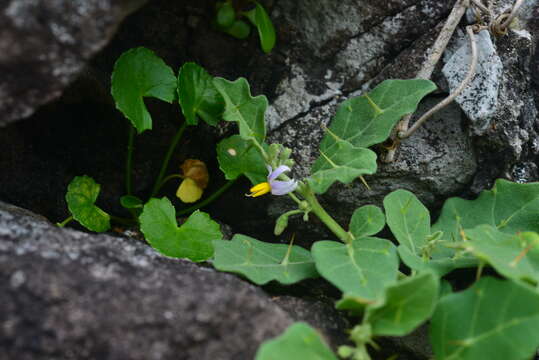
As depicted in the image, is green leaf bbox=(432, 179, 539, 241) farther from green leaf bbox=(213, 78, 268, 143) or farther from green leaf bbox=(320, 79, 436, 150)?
green leaf bbox=(213, 78, 268, 143)

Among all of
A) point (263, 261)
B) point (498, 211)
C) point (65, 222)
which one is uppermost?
point (498, 211)

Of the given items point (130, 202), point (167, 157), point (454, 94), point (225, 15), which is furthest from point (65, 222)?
point (454, 94)

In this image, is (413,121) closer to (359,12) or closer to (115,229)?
(359,12)

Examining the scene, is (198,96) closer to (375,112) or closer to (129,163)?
(129,163)

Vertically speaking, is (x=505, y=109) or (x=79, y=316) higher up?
(x=505, y=109)

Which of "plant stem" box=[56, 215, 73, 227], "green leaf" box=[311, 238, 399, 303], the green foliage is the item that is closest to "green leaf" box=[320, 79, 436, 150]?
the green foliage

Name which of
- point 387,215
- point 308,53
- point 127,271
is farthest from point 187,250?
point 308,53

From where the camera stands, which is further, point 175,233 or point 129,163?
point 129,163

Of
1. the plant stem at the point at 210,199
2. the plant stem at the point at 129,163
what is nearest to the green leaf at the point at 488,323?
the plant stem at the point at 210,199
